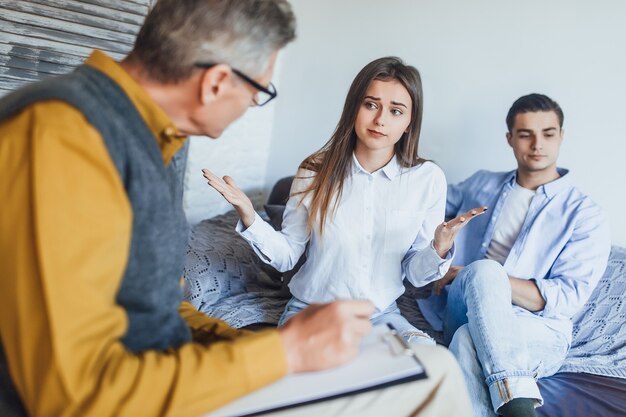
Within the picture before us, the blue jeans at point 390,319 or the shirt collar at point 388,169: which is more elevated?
the shirt collar at point 388,169

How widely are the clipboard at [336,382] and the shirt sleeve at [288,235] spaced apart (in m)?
0.83

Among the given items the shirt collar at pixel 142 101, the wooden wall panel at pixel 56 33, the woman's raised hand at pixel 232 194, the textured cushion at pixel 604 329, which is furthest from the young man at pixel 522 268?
the wooden wall panel at pixel 56 33

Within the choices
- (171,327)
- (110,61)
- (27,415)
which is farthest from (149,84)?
(27,415)

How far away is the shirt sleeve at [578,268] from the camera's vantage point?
1.94 m

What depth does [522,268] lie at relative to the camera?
2059mm

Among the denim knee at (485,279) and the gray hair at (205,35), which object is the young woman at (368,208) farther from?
the gray hair at (205,35)

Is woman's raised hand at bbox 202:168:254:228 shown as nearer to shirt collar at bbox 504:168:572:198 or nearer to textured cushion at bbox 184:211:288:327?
textured cushion at bbox 184:211:288:327

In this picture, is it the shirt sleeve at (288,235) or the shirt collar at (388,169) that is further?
the shirt collar at (388,169)

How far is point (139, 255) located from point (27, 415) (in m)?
0.29

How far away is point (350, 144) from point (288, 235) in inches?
13.9

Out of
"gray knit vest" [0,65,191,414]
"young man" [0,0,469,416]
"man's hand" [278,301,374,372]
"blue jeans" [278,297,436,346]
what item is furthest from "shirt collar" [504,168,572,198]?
"gray knit vest" [0,65,191,414]

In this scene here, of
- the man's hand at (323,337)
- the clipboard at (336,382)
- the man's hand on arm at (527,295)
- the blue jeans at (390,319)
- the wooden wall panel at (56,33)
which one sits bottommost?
the blue jeans at (390,319)

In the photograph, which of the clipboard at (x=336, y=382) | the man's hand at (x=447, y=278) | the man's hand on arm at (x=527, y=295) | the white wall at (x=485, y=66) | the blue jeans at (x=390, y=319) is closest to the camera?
the clipboard at (x=336, y=382)

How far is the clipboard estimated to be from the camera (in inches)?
33.3
